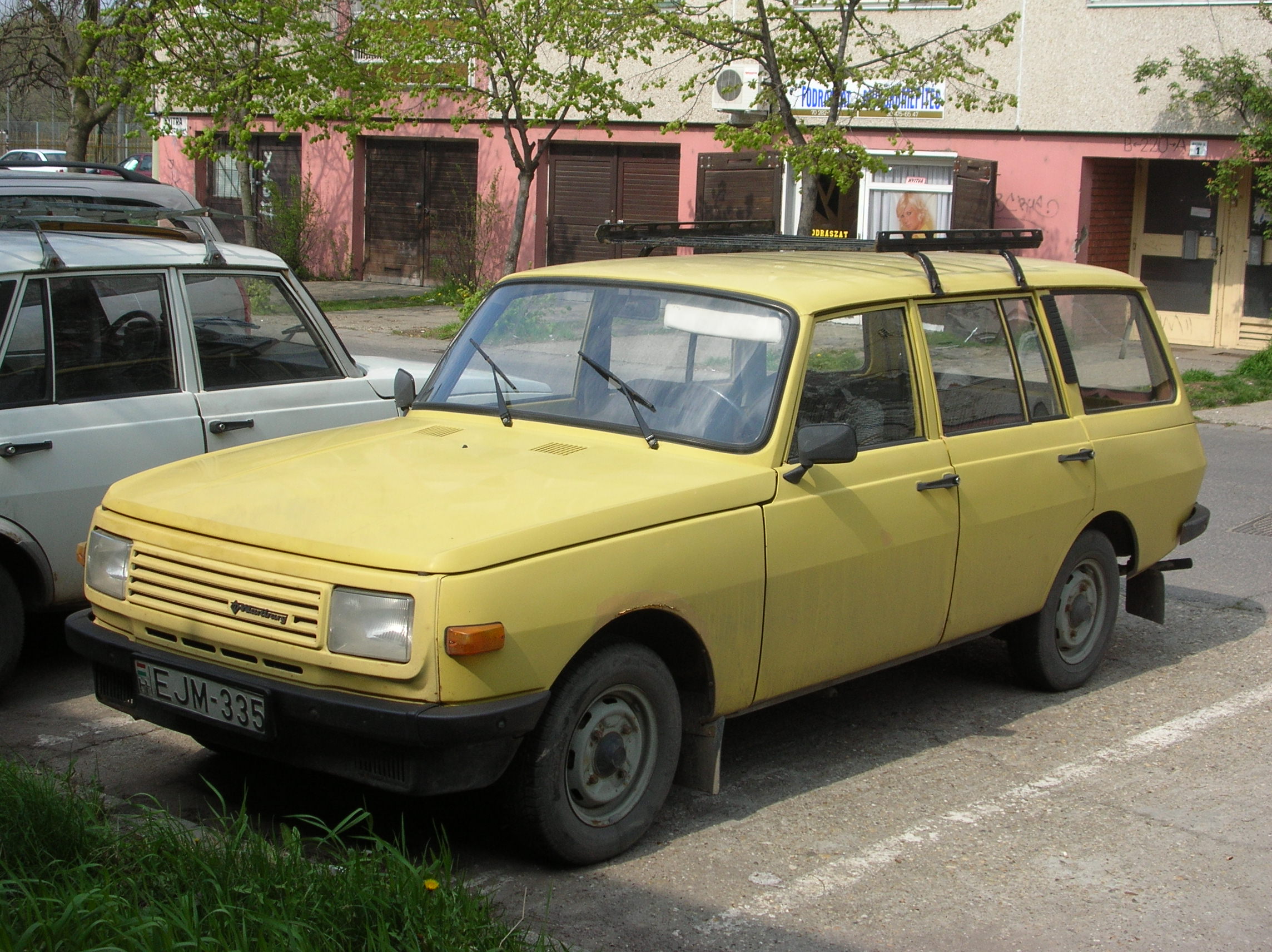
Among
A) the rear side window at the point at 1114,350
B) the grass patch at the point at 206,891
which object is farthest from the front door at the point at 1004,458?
the grass patch at the point at 206,891

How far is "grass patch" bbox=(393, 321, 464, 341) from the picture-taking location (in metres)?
19.6

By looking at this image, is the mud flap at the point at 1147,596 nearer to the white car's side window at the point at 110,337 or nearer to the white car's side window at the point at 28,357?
the white car's side window at the point at 110,337

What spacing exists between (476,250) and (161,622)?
2170 centimetres

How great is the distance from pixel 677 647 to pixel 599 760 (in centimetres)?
46

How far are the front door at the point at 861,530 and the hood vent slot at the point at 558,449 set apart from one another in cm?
68

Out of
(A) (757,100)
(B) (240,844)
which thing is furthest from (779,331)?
(A) (757,100)

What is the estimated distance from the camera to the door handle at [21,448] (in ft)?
18.3

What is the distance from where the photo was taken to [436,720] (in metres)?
3.82

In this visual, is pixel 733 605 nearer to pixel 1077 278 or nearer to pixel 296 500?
pixel 296 500

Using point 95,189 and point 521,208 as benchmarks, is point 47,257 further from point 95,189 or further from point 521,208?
point 521,208

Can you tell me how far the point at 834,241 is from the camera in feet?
21.3

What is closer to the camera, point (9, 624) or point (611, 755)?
point (611, 755)

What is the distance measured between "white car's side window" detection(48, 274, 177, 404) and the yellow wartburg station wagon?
1.15 m

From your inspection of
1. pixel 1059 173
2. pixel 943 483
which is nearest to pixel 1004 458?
pixel 943 483
